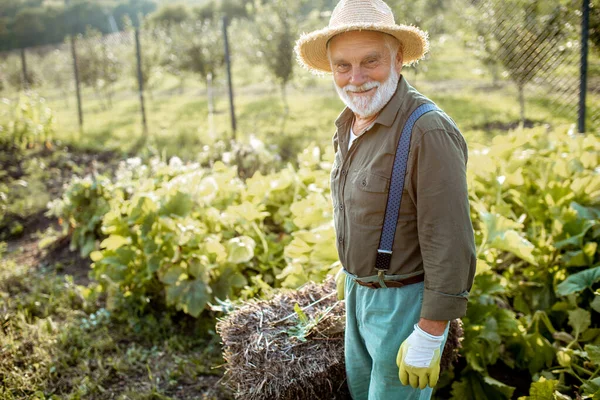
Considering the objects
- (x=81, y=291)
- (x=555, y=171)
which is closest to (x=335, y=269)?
(x=555, y=171)

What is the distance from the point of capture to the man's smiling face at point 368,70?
172cm

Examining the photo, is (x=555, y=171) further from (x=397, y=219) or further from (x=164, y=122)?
(x=164, y=122)

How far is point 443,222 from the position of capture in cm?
150

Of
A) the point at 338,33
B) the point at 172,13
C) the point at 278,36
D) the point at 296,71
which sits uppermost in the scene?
the point at 172,13

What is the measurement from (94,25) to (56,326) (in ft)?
191

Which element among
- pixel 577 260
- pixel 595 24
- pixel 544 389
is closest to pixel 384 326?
pixel 544 389

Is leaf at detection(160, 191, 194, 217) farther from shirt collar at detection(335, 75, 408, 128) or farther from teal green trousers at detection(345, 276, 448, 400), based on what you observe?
shirt collar at detection(335, 75, 408, 128)

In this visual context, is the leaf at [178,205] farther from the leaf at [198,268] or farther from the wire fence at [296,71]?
the wire fence at [296,71]

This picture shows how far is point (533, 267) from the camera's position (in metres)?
3.19

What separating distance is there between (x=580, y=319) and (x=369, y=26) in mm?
2030

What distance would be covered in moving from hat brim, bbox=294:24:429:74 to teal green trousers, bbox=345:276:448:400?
0.86m

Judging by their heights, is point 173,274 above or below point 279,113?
below

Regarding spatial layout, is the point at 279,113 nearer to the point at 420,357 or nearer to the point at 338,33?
the point at 338,33

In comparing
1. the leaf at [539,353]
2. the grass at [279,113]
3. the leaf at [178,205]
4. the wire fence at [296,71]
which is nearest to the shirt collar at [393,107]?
the leaf at [539,353]
